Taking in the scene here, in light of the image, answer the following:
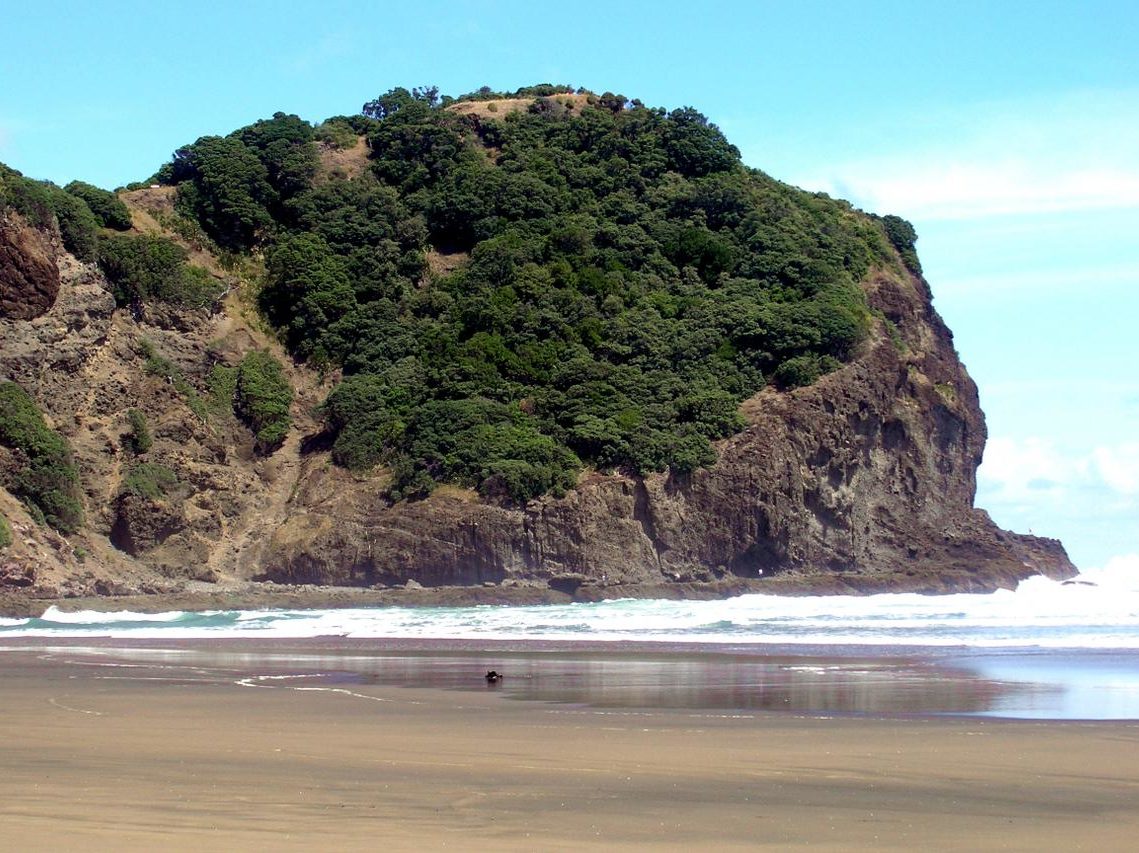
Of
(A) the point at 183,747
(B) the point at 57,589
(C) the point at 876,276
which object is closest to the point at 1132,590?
(C) the point at 876,276

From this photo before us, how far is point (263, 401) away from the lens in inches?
2087

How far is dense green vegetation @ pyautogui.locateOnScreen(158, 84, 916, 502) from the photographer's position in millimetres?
49844

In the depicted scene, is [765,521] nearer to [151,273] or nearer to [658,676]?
[151,273]

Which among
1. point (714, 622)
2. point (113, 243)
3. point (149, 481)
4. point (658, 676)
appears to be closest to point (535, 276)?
point (113, 243)

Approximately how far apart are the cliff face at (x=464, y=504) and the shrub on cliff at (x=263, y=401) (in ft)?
2.13

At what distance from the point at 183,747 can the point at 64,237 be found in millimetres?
43770

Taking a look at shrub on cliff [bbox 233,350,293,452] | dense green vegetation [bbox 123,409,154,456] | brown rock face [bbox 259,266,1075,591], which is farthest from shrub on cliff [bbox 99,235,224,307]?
brown rock face [bbox 259,266,1075,591]

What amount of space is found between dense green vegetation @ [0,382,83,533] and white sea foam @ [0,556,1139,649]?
20.0 ft

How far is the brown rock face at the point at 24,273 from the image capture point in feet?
→ 158

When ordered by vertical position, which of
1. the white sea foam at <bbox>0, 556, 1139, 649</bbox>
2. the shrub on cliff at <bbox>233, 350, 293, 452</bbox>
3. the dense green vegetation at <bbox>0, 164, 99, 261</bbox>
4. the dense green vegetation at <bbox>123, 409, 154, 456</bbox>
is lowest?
the white sea foam at <bbox>0, 556, 1139, 649</bbox>

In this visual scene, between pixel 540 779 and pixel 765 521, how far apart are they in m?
38.7

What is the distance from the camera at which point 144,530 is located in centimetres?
4584

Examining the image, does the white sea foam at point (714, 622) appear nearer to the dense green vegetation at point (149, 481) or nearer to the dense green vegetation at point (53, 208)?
the dense green vegetation at point (149, 481)

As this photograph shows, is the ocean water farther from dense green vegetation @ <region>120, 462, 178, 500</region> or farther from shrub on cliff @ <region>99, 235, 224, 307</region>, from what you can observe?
shrub on cliff @ <region>99, 235, 224, 307</region>
